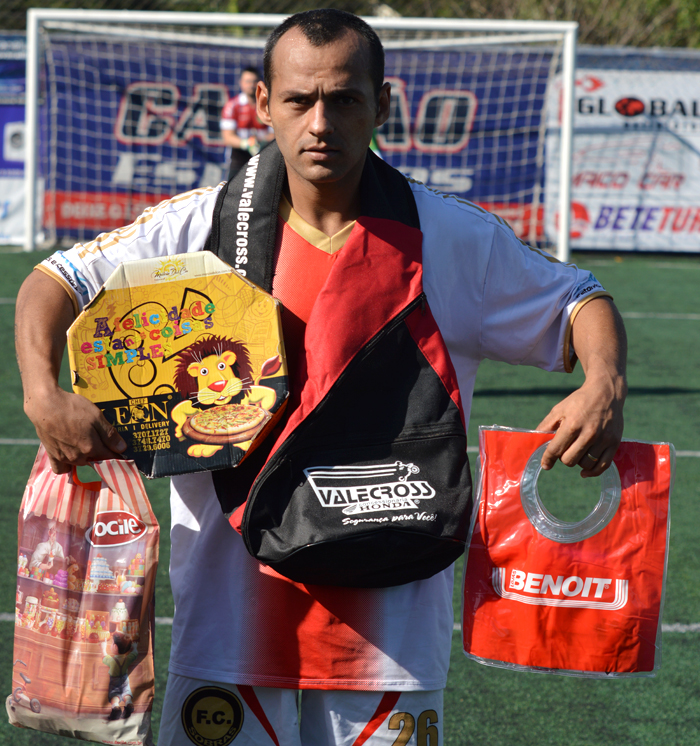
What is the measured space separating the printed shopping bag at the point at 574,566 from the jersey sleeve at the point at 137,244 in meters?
0.60

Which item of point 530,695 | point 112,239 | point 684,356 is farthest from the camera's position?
point 684,356

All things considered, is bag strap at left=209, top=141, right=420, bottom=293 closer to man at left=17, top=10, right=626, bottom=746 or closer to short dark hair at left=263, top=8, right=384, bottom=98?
man at left=17, top=10, right=626, bottom=746

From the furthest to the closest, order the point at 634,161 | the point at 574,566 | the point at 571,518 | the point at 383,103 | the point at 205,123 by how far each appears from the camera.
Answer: the point at 634,161 → the point at 205,123 → the point at 571,518 → the point at 383,103 → the point at 574,566

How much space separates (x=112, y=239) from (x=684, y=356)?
612cm

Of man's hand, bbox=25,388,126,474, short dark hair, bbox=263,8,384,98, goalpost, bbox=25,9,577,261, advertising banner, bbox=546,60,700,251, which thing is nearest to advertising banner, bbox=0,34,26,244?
goalpost, bbox=25,9,577,261

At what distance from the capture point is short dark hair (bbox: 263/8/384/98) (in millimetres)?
1344

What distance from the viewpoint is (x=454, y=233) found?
4.70ft

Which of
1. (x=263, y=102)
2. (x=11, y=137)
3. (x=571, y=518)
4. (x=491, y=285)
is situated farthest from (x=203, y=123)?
(x=491, y=285)

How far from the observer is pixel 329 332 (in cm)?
133

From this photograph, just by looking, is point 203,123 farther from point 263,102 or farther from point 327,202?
point 327,202

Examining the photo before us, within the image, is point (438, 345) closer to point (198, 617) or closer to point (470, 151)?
point (198, 617)

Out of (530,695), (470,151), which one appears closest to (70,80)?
(470,151)

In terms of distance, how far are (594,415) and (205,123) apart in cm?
1064

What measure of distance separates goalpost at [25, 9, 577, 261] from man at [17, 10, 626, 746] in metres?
9.69
